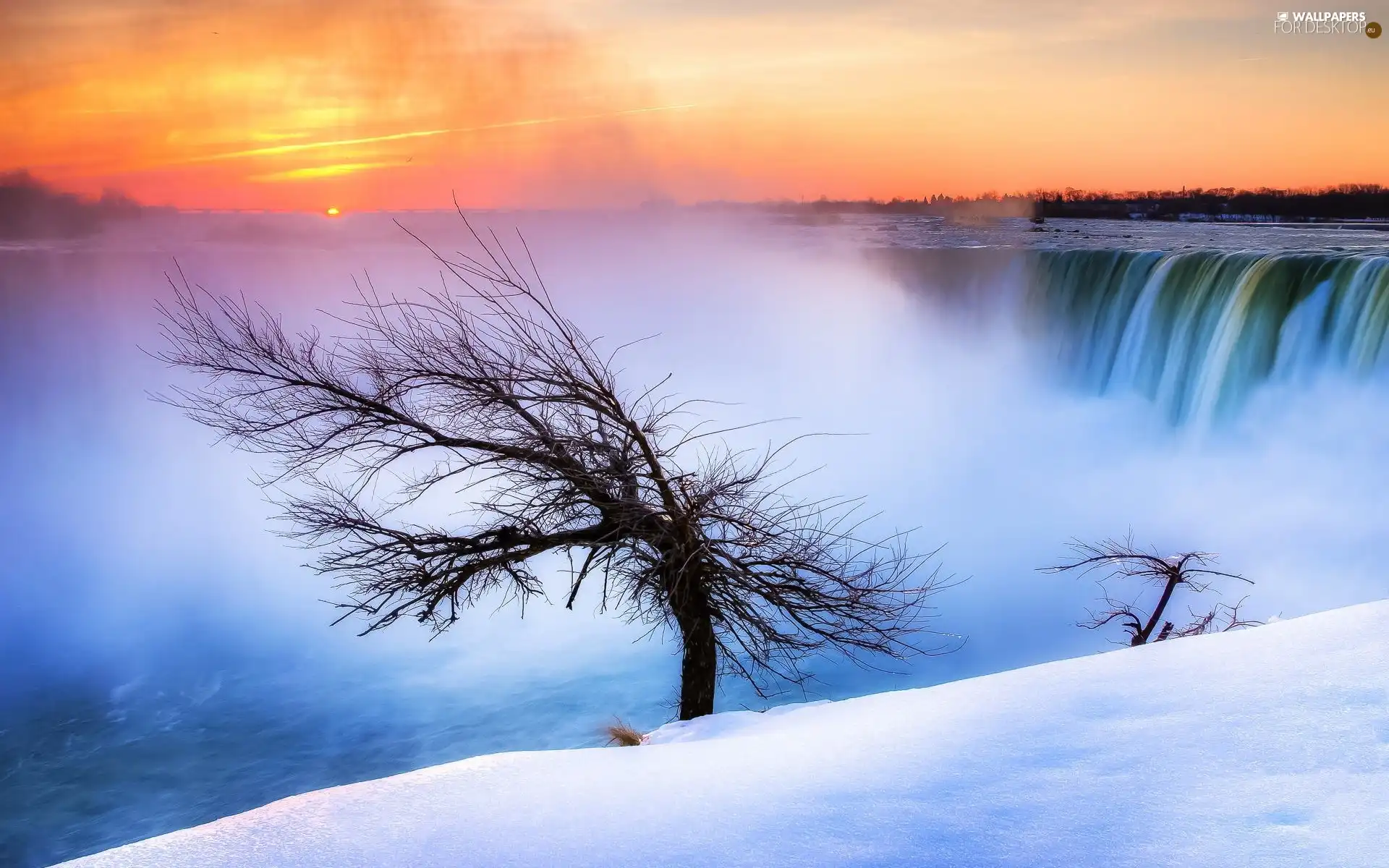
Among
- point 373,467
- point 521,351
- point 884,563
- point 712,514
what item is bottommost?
point 884,563

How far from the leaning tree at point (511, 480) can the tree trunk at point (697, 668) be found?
4 cm

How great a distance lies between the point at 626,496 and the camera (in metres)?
7.23

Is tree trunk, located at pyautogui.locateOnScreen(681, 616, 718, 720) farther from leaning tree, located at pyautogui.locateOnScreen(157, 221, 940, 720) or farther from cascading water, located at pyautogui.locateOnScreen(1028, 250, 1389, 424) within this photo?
cascading water, located at pyautogui.locateOnScreen(1028, 250, 1389, 424)

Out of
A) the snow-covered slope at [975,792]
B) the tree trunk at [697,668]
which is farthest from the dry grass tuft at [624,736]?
A: the snow-covered slope at [975,792]

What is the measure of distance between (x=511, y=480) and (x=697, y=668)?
2.30 meters

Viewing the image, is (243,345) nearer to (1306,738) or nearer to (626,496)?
(626,496)

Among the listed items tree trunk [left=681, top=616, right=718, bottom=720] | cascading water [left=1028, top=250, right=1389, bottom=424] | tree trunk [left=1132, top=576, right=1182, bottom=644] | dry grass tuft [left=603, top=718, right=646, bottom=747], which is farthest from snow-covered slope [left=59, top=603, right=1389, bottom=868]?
cascading water [left=1028, top=250, right=1389, bottom=424]

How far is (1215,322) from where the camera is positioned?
18.5 m

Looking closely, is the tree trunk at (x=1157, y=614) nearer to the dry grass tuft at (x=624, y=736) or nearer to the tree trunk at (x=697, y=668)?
the tree trunk at (x=697, y=668)

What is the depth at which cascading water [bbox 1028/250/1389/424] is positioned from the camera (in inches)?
627

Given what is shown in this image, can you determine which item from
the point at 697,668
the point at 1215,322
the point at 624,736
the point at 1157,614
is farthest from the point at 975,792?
the point at 1215,322

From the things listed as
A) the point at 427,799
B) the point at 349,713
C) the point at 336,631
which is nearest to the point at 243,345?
the point at 427,799

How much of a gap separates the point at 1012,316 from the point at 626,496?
23.6m

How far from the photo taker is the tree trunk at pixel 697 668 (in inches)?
308
